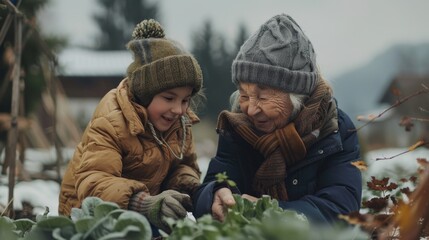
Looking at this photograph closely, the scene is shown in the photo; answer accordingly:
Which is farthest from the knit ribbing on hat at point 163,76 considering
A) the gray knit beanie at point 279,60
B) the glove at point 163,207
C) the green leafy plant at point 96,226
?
the green leafy plant at point 96,226

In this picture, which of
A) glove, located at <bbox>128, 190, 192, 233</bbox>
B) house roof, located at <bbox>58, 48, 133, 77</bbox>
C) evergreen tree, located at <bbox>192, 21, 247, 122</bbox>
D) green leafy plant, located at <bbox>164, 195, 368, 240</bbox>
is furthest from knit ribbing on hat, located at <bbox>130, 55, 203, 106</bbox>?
evergreen tree, located at <bbox>192, 21, 247, 122</bbox>

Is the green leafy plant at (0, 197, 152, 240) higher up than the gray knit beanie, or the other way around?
the gray knit beanie

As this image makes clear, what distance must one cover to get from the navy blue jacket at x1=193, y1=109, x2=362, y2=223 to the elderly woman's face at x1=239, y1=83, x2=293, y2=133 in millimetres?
153

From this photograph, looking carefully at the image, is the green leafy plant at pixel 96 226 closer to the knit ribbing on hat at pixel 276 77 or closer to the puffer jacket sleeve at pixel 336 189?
the puffer jacket sleeve at pixel 336 189

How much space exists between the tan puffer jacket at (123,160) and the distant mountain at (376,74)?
39.8 meters

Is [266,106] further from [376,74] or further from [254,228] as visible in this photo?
[376,74]

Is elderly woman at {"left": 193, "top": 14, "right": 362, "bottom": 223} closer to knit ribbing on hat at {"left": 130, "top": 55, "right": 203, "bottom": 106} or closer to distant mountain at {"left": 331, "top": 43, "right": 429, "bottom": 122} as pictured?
knit ribbing on hat at {"left": 130, "top": 55, "right": 203, "bottom": 106}

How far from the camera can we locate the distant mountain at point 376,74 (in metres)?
54.6

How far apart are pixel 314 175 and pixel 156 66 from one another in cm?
71

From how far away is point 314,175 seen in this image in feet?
9.61

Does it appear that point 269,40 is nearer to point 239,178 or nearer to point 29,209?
point 239,178

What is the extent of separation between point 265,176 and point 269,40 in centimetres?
47

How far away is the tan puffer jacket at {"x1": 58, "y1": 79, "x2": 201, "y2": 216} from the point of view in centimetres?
276

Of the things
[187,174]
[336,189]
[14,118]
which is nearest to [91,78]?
[14,118]
